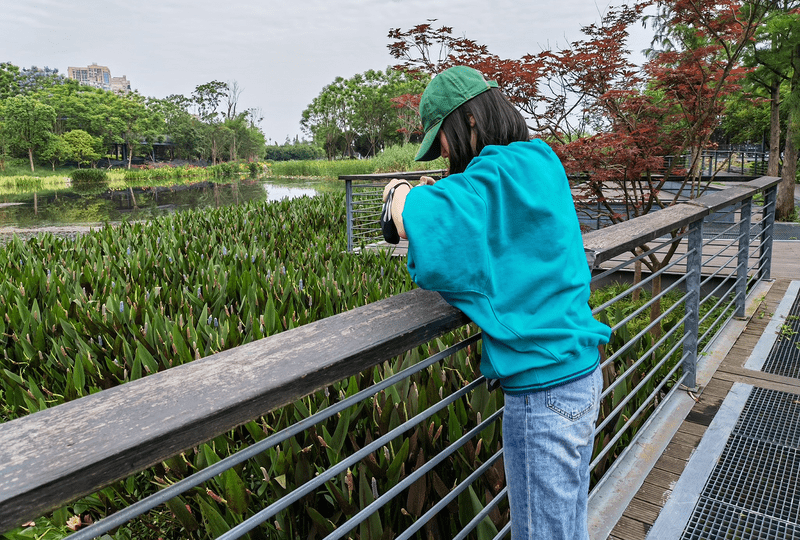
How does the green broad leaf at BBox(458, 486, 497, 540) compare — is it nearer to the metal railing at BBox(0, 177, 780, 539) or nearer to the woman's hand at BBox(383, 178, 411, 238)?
the metal railing at BBox(0, 177, 780, 539)

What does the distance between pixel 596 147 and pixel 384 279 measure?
2549 mm

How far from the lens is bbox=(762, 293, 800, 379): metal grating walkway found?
348 centimetres

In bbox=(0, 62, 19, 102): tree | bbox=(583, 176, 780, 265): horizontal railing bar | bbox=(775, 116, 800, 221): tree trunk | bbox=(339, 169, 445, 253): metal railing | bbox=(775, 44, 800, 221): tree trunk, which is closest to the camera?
bbox=(583, 176, 780, 265): horizontal railing bar

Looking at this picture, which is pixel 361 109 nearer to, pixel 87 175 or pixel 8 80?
pixel 87 175

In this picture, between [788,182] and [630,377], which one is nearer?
[630,377]

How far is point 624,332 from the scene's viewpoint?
353 cm

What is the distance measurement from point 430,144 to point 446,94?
0.12 meters

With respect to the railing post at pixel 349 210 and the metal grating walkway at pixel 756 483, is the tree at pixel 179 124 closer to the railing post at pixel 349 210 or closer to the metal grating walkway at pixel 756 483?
the railing post at pixel 349 210

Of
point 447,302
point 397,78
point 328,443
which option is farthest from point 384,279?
point 397,78

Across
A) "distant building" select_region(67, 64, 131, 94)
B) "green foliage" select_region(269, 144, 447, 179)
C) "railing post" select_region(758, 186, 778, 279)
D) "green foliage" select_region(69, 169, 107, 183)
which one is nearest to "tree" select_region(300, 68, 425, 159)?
"green foliage" select_region(269, 144, 447, 179)

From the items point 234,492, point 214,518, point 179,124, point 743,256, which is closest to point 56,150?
point 179,124

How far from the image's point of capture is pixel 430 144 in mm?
1355

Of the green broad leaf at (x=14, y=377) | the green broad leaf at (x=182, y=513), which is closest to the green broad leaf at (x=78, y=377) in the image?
the green broad leaf at (x=14, y=377)

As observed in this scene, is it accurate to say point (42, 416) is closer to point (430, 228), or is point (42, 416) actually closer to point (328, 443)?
point (430, 228)
